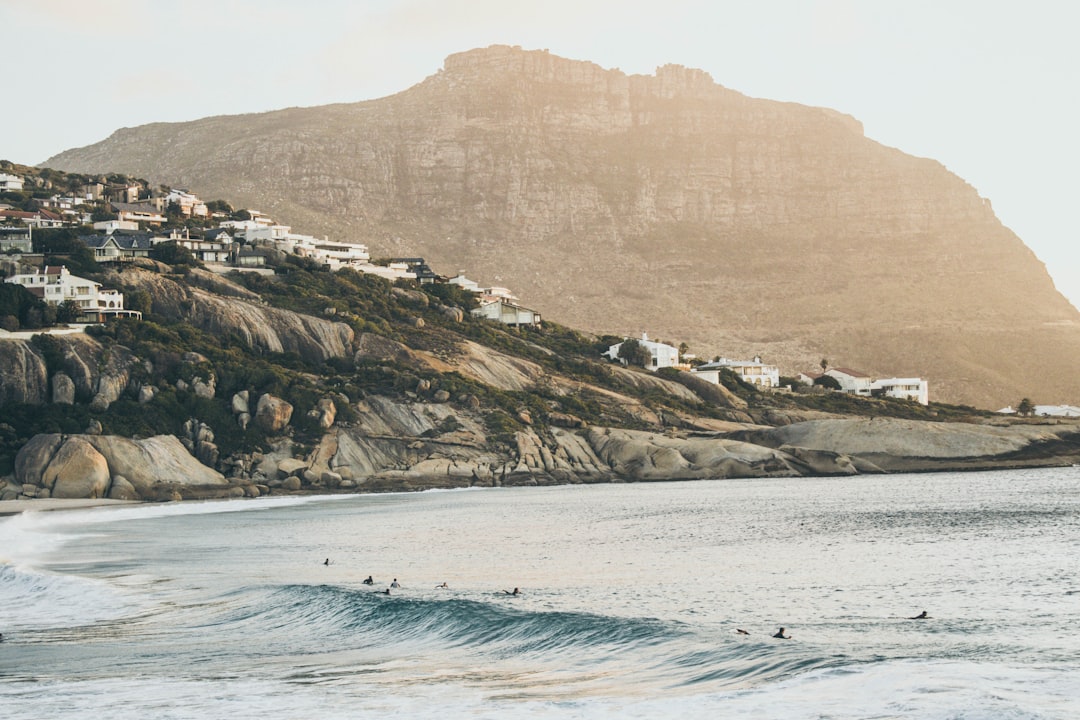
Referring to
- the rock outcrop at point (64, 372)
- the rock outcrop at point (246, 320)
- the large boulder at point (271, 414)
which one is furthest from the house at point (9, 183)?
the large boulder at point (271, 414)

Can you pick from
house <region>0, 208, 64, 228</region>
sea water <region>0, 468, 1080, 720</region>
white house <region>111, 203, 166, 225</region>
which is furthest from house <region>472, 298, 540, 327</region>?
sea water <region>0, 468, 1080, 720</region>

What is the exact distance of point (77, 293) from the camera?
97062mm

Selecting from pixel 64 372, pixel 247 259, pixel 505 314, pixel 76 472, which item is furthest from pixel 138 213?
pixel 76 472

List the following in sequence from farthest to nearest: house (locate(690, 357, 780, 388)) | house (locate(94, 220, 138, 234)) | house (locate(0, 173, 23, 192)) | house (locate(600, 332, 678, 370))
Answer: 1. house (locate(0, 173, 23, 192))
2. house (locate(690, 357, 780, 388))
3. house (locate(600, 332, 678, 370))
4. house (locate(94, 220, 138, 234))

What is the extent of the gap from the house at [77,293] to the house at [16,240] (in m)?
12.2

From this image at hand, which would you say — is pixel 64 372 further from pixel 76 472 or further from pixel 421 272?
pixel 421 272

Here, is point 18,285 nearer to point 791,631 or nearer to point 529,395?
point 529,395

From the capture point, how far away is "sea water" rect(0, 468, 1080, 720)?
2088 cm

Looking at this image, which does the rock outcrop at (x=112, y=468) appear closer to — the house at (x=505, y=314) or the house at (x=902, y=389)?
the house at (x=505, y=314)

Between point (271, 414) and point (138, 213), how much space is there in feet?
203

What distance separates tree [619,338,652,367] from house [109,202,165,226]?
5458 centimetres

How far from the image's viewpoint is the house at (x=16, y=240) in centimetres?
11112

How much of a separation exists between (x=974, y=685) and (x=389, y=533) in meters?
38.7

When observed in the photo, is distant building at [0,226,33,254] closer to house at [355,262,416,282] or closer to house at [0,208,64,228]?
house at [0,208,64,228]
